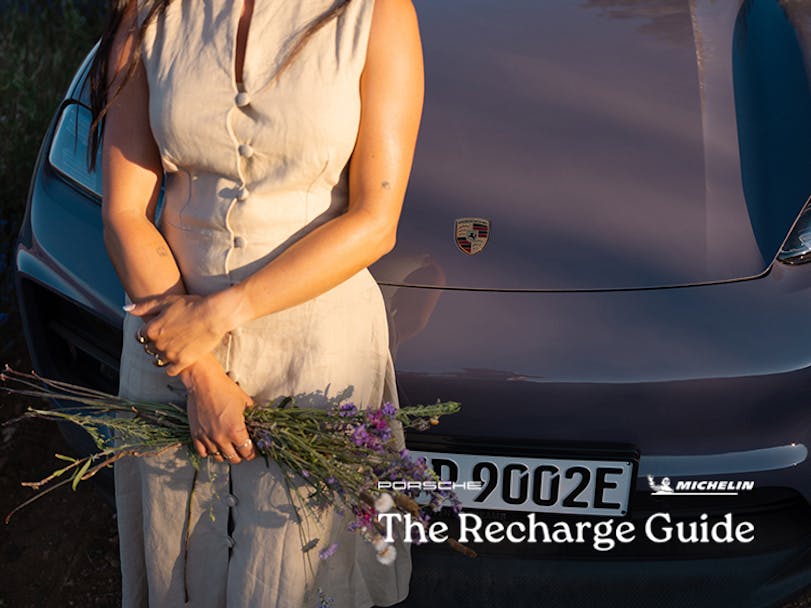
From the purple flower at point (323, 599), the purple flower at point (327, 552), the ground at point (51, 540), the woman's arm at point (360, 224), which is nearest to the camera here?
the woman's arm at point (360, 224)

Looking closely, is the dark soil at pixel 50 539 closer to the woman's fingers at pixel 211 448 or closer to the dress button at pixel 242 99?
the woman's fingers at pixel 211 448

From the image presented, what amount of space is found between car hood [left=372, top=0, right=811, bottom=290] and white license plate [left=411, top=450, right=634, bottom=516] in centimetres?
36

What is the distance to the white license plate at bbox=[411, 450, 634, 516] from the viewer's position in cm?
194

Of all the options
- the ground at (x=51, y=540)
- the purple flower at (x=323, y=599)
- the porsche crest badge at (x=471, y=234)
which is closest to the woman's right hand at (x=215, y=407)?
the purple flower at (x=323, y=599)

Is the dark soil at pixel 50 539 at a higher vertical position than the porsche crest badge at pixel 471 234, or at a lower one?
lower

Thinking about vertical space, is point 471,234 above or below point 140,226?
below

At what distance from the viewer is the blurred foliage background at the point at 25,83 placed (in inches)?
133

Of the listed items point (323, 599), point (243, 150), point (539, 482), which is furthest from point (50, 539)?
point (243, 150)

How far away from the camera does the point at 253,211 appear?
1.62 m

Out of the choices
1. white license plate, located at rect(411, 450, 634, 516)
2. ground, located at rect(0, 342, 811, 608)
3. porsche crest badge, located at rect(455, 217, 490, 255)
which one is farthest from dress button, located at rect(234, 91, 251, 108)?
ground, located at rect(0, 342, 811, 608)

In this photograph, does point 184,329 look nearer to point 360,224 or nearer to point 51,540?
point 360,224

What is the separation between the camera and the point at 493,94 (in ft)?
7.89

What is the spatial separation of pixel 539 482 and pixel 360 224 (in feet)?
2.25

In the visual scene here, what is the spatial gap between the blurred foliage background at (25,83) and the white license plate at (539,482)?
183 cm
